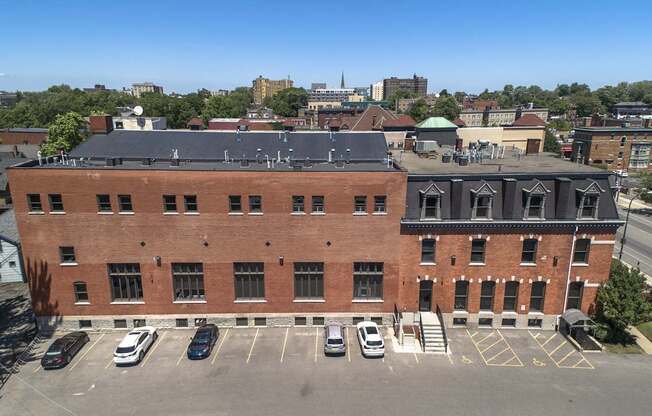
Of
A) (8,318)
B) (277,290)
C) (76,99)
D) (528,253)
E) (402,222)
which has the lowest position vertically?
(8,318)

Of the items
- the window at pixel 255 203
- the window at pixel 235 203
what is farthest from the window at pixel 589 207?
the window at pixel 235 203

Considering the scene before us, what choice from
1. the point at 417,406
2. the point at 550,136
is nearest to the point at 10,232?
the point at 417,406

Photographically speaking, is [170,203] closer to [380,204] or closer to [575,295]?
[380,204]

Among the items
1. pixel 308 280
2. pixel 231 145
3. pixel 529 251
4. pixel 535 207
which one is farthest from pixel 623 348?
pixel 231 145

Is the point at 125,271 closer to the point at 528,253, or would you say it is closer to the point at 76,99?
the point at 528,253

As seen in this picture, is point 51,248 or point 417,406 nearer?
point 417,406

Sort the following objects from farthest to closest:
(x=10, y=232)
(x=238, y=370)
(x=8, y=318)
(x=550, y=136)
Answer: (x=550, y=136), (x=10, y=232), (x=8, y=318), (x=238, y=370)
